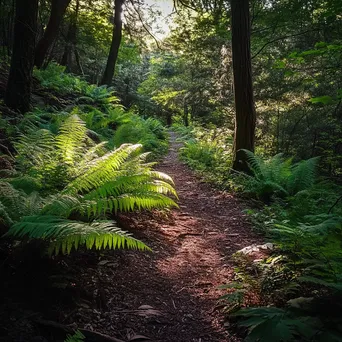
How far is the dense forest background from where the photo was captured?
2100 millimetres

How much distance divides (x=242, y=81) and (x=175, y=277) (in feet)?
16.0

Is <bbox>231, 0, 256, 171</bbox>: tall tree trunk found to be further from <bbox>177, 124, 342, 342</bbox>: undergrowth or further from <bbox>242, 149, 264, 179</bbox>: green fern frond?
<bbox>177, 124, 342, 342</bbox>: undergrowth

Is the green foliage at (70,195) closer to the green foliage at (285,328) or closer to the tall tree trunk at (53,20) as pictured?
the green foliage at (285,328)

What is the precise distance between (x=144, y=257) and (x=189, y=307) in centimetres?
82

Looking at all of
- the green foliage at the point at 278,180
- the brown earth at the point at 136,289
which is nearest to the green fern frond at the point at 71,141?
the brown earth at the point at 136,289

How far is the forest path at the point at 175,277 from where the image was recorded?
217cm

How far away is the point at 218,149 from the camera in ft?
32.7

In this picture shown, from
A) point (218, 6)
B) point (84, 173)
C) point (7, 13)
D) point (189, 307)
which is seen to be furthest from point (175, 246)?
point (7, 13)

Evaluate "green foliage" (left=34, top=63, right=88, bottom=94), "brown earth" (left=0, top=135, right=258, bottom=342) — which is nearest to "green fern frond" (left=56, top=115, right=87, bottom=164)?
"brown earth" (left=0, top=135, right=258, bottom=342)

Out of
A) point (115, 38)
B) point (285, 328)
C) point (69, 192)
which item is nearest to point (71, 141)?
point (69, 192)

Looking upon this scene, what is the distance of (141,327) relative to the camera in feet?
6.98

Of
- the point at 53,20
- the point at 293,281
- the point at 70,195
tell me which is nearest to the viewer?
the point at 293,281

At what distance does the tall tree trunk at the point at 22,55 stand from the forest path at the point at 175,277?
3.78 metres

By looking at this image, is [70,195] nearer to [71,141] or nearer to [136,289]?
[136,289]
